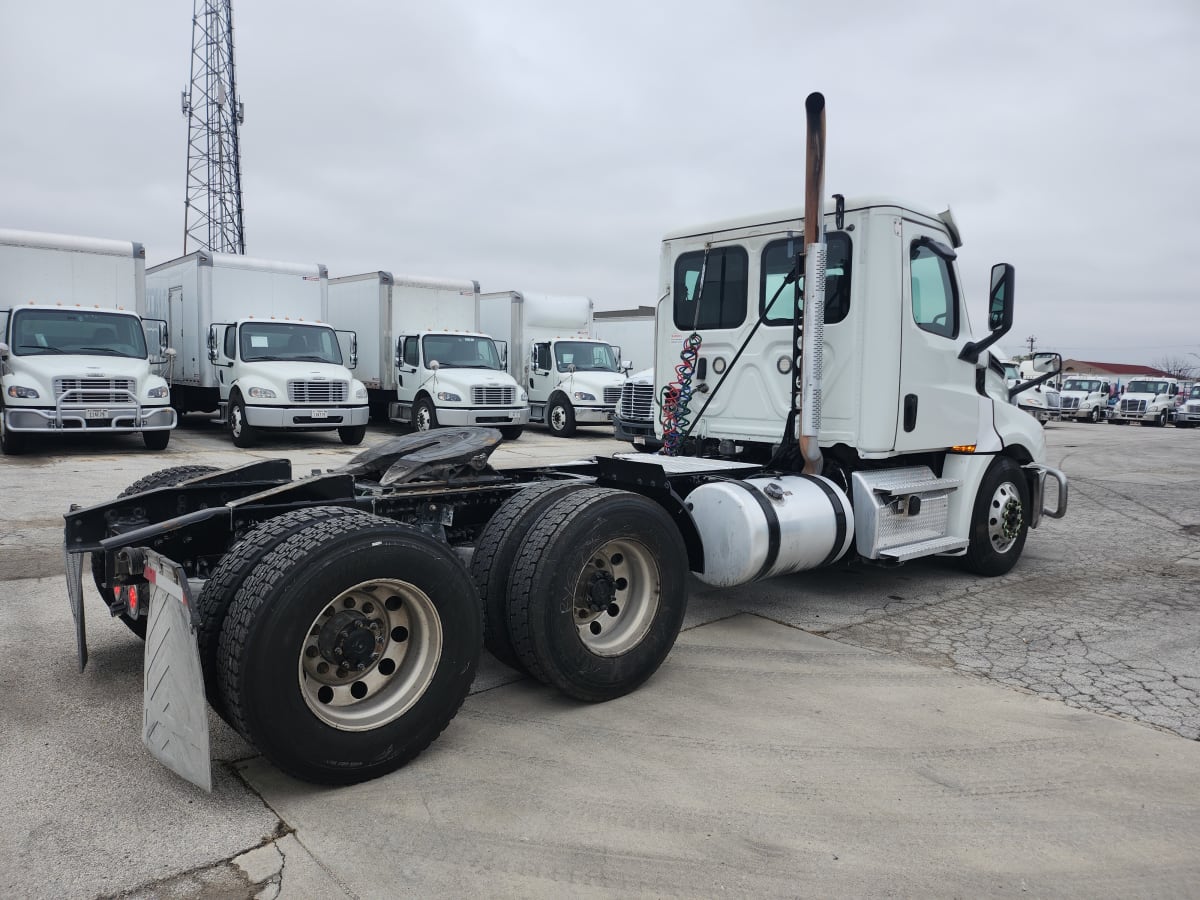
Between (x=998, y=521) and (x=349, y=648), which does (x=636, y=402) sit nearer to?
(x=998, y=521)

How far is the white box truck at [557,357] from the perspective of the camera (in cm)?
1952

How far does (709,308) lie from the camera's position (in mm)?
6512

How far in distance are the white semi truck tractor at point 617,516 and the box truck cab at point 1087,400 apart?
3471 centimetres

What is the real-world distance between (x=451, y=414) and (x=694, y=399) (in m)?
11.4

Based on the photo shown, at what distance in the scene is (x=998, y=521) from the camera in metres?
6.47

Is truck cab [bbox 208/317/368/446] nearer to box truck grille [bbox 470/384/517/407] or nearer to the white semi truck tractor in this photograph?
box truck grille [bbox 470/384/517/407]

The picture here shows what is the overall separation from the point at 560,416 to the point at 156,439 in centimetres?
864

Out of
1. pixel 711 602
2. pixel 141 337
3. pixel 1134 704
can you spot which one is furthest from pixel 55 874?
pixel 141 337

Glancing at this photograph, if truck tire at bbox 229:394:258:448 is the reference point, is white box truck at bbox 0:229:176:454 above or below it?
above

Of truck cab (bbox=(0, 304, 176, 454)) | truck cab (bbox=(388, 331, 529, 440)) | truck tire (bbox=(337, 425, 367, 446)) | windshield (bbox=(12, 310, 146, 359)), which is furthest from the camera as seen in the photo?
Answer: truck cab (bbox=(388, 331, 529, 440))

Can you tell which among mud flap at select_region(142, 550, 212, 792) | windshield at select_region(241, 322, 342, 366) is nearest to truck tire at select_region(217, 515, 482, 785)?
mud flap at select_region(142, 550, 212, 792)

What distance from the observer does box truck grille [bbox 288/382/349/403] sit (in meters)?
15.2

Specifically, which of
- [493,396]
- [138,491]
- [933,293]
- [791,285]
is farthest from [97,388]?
[933,293]

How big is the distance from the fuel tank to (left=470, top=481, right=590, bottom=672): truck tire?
118 centimetres
